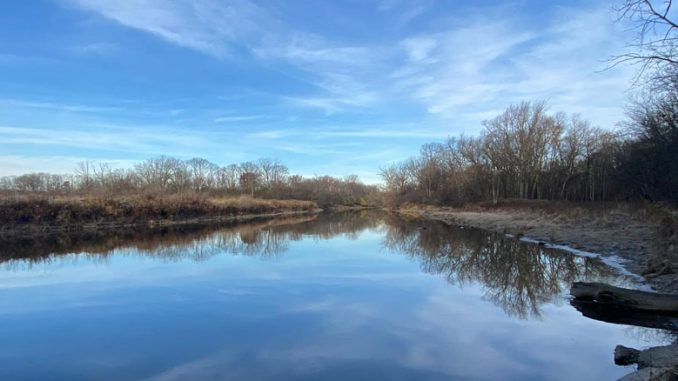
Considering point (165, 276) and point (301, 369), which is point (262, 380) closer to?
point (301, 369)

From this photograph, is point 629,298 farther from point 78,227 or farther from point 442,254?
point 78,227

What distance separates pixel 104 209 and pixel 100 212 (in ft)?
1.26

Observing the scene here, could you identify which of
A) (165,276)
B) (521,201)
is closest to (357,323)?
(165,276)

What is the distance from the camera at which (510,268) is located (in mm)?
13719

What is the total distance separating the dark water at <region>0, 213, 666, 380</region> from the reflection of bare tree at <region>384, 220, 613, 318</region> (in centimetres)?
8

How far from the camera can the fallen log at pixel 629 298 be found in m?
7.80

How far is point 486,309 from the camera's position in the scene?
29.9ft

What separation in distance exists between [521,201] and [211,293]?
1565 inches

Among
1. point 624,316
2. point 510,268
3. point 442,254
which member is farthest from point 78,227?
point 624,316

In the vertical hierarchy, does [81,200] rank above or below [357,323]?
above

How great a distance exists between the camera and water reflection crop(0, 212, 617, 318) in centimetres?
1109

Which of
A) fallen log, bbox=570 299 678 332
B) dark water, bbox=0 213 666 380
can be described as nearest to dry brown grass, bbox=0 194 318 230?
dark water, bbox=0 213 666 380

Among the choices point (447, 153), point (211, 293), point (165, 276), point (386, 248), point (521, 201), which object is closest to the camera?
point (211, 293)

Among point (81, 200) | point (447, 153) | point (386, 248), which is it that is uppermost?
point (447, 153)
